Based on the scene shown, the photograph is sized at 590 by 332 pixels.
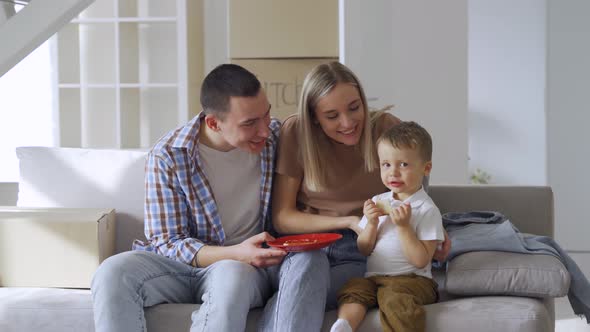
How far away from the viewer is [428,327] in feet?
6.42

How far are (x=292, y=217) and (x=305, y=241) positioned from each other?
22 centimetres

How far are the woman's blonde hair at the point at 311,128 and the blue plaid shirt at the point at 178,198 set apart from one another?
292mm

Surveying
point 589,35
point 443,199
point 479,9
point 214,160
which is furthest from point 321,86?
point 479,9

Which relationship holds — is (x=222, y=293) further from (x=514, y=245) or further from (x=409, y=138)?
(x=514, y=245)

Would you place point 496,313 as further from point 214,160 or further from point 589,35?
point 589,35

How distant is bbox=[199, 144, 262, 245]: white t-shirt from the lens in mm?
2352

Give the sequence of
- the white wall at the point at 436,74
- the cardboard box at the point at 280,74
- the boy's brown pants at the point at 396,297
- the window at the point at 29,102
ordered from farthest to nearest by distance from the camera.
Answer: the window at the point at 29,102 → the white wall at the point at 436,74 → the cardboard box at the point at 280,74 → the boy's brown pants at the point at 396,297

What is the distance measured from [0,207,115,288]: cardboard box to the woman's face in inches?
28.4

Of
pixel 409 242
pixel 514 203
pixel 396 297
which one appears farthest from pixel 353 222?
pixel 514 203

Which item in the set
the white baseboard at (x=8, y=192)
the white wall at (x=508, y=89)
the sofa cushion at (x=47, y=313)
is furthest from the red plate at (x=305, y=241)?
the white wall at (x=508, y=89)

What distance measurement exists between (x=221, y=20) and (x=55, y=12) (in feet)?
9.36

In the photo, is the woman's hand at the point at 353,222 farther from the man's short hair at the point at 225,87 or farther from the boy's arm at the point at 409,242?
the man's short hair at the point at 225,87

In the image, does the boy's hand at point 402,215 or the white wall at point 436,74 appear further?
the white wall at point 436,74

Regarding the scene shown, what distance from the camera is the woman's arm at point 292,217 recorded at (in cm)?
227
